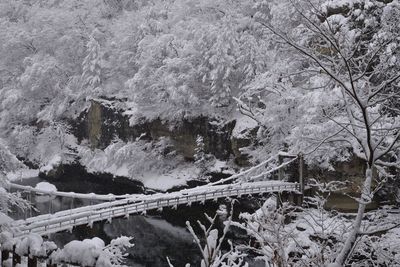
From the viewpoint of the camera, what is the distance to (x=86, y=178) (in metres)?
21.8

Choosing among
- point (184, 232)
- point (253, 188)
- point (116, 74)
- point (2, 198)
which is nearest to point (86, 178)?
point (116, 74)

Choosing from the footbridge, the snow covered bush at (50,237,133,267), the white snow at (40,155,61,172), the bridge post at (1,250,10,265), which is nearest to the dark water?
the footbridge

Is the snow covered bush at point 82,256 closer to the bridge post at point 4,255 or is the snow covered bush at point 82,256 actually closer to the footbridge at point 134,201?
the bridge post at point 4,255

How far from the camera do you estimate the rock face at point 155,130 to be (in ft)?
62.2

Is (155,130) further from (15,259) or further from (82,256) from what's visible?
(82,256)

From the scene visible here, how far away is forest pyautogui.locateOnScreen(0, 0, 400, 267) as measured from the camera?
12922mm

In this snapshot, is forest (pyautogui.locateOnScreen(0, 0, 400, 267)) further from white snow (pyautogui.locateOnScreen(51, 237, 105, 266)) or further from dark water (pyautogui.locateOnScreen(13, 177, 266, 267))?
white snow (pyautogui.locateOnScreen(51, 237, 105, 266))

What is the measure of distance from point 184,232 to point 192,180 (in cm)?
416

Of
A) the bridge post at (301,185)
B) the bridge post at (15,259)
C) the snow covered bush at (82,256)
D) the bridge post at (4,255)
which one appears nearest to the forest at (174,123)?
the bridge post at (301,185)

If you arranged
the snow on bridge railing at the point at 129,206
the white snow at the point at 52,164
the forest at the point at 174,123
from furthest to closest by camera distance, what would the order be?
the white snow at the point at 52,164 < the forest at the point at 174,123 < the snow on bridge railing at the point at 129,206

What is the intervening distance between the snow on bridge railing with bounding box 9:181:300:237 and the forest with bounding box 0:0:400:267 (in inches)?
2.6

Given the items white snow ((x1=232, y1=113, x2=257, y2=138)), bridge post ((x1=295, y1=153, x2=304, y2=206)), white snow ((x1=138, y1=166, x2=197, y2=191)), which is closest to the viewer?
bridge post ((x1=295, y1=153, x2=304, y2=206))

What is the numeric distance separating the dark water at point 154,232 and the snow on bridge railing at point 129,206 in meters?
0.96

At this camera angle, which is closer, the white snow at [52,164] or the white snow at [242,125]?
the white snow at [242,125]
